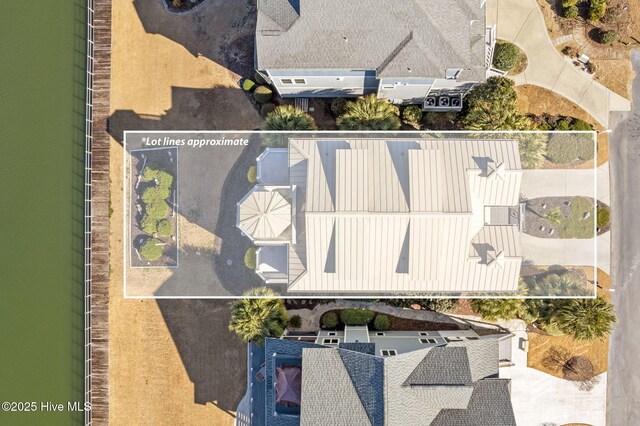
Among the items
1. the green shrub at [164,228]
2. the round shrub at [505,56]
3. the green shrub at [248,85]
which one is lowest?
the green shrub at [164,228]

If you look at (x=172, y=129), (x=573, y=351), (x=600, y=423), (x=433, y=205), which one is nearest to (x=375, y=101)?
(x=433, y=205)

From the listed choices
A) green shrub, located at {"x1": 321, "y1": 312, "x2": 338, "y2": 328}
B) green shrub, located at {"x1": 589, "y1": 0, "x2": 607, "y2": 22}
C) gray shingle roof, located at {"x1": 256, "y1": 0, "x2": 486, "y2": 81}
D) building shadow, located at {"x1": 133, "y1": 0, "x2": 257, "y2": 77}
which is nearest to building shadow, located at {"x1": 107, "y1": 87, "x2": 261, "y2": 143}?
building shadow, located at {"x1": 133, "y1": 0, "x2": 257, "y2": 77}

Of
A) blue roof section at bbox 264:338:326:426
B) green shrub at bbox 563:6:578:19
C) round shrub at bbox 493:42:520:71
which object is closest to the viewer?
blue roof section at bbox 264:338:326:426

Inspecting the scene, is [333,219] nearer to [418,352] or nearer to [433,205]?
[433,205]

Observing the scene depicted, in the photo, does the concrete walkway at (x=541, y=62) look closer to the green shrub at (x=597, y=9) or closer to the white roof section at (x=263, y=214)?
the green shrub at (x=597, y=9)

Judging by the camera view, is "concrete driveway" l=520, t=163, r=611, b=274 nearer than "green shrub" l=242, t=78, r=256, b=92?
Yes

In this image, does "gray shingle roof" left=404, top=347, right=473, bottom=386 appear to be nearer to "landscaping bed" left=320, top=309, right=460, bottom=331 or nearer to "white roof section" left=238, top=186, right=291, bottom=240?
"landscaping bed" left=320, top=309, right=460, bottom=331

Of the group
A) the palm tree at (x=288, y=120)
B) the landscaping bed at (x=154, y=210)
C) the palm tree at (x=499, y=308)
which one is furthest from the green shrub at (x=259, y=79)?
the palm tree at (x=499, y=308)
